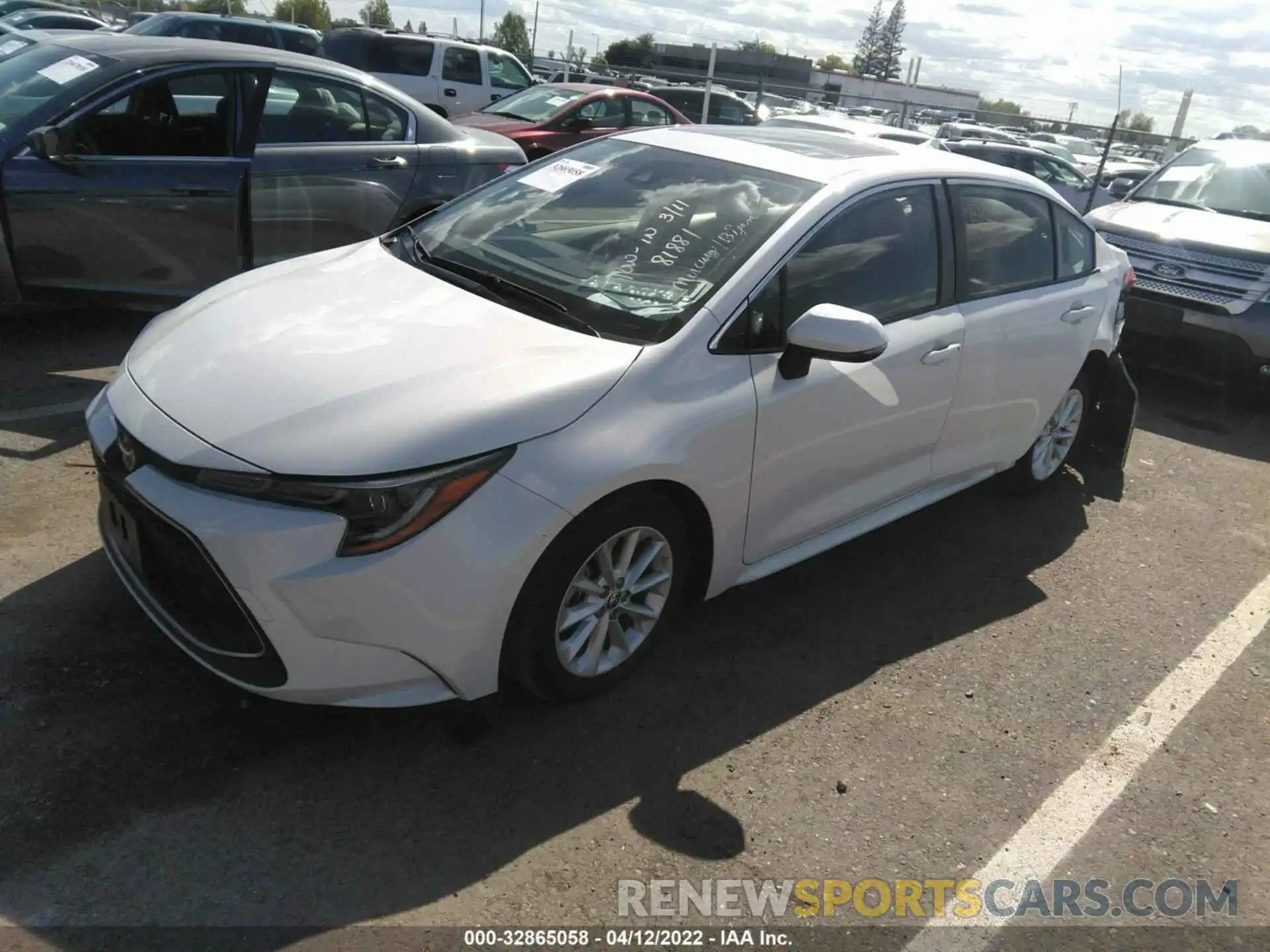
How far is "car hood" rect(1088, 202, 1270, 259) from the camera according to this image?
716 cm

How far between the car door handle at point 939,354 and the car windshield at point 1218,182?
5274 mm

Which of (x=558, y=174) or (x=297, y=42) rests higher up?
(x=558, y=174)

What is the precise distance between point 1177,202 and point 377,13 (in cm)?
6309

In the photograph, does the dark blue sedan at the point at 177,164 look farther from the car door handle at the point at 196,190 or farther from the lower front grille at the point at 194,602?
the lower front grille at the point at 194,602

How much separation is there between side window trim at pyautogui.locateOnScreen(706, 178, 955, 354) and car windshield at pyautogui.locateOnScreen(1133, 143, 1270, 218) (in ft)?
16.9

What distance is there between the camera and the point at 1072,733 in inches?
135

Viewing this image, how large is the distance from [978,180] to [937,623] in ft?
5.99

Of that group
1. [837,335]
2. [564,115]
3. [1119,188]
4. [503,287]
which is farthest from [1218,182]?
[503,287]

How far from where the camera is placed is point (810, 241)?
3389 mm

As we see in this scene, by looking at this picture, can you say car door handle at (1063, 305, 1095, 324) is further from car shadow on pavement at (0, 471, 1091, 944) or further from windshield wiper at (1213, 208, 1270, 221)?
windshield wiper at (1213, 208, 1270, 221)

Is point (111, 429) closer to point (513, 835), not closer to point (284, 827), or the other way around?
point (284, 827)

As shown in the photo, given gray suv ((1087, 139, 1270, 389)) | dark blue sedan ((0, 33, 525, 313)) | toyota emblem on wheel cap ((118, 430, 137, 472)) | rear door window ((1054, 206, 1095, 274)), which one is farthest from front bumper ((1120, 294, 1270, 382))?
toyota emblem on wheel cap ((118, 430, 137, 472))

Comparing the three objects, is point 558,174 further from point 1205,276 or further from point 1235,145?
point 1235,145

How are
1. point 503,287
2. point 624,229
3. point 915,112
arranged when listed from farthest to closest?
point 915,112, point 624,229, point 503,287
